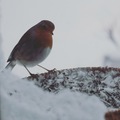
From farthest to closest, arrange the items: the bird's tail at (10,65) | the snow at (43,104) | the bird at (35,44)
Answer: the bird's tail at (10,65) < the bird at (35,44) < the snow at (43,104)

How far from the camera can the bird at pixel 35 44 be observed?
9422mm

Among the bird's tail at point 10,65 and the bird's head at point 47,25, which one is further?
the bird's tail at point 10,65

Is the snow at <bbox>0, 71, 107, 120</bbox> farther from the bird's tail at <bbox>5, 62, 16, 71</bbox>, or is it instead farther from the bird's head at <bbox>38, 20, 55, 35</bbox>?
the bird's head at <bbox>38, 20, 55, 35</bbox>

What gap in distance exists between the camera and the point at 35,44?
9.45m

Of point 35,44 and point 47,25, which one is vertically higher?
point 47,25

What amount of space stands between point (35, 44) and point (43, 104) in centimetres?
131

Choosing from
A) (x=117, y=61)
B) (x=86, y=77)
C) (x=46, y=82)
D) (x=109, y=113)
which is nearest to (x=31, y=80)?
(x=46, y=82)

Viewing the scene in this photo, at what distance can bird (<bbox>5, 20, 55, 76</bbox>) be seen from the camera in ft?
30.9

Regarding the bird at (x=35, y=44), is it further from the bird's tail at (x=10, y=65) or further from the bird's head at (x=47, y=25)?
the bird's tail at (x=10, y=65)

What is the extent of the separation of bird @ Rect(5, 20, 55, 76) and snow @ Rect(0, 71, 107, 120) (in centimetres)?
60

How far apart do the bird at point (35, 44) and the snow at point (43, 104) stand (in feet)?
1.97

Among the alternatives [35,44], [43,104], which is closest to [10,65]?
[35,44]

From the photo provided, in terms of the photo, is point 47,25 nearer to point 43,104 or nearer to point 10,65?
point 10,65

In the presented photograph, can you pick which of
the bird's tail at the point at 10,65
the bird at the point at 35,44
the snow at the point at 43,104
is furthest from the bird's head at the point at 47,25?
the snow at the point at 43,104
